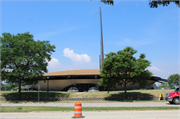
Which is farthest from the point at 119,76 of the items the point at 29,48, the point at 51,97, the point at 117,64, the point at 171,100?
the point at 29,48

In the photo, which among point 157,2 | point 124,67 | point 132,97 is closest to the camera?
point 157,2

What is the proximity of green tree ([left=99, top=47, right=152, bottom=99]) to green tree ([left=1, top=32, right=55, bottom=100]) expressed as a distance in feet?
38.5


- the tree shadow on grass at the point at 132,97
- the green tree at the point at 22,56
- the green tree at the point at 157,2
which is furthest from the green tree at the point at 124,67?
the green tree at the point at 157,2

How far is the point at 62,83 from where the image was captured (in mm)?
48906

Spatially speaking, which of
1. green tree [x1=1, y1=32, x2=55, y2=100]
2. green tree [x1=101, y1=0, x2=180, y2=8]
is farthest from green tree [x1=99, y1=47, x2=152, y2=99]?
green tree [x1=101, y1=0, x2=180, y2=8]

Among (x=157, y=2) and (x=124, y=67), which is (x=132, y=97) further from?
(x=157, y=2)

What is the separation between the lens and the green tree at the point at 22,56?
93.1 feet

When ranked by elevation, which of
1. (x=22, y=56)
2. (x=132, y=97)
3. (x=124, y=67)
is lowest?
(x=132, y=97)

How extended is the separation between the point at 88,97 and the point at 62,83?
19714mm

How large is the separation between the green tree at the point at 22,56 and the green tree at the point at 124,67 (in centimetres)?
1175

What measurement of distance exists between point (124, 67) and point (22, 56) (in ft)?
58.6

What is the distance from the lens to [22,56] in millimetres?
28984

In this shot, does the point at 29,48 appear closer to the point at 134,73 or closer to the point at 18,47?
the point at 18,47

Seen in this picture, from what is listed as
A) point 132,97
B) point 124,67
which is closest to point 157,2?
point 124,67
